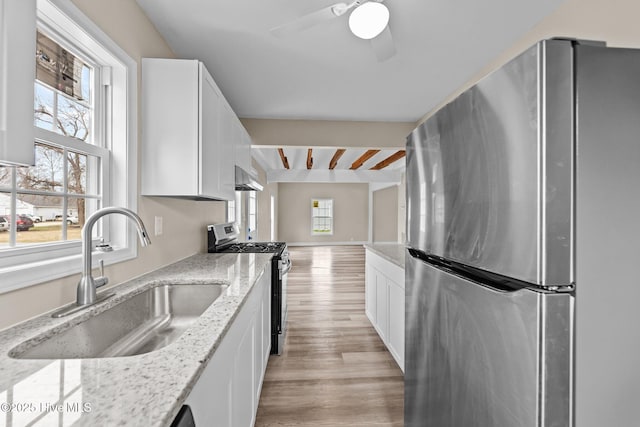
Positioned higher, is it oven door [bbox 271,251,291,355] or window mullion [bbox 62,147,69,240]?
window mullion [bbox 62,147,69,240]

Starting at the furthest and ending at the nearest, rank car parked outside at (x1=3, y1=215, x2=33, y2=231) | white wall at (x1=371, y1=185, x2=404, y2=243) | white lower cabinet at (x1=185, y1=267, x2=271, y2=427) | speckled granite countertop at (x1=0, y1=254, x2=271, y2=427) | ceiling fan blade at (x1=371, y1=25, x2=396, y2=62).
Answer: white wall at (x1=371, y1=185, x2=404, y2=243), ceiling fan blade at (x1=371, y1=25, x2=396, y2=62), car parked outside at (x1=3, y1=215, x2=33, y2=231), white lower cabinet at (x1=185, y1=267, x2=271, y2=427), speckled granite countertop at (x1=0, y1=254, x2=271, y2=427)

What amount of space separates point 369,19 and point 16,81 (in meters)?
1.43

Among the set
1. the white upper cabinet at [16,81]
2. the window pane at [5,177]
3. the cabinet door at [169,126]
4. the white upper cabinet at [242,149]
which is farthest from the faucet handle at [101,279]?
the white upper cabinet at [242,149]

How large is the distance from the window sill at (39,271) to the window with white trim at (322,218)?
1012cm

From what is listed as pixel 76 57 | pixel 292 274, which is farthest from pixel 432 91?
pixel 292 274

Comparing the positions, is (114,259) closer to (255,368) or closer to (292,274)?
(255,368)

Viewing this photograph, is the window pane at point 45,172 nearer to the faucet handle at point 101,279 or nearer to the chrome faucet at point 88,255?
the chrome faucet at point 88,255

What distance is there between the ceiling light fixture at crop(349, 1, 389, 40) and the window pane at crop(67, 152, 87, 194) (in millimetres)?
1484

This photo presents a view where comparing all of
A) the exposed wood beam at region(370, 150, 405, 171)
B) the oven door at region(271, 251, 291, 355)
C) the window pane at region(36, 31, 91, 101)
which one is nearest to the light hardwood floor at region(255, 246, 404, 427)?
the oven door at region(271, 251, 291, 355)

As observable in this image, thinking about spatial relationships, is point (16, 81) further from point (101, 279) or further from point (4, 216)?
point (101, 279)

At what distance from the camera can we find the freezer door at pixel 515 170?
2.34 feet

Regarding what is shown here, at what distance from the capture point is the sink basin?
102 cm

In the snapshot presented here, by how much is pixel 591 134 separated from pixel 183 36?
2315mm

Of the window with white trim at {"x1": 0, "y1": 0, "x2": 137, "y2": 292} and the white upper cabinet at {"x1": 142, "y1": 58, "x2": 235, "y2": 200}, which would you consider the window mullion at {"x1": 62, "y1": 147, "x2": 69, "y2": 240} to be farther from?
the white upper cabinet at {"x1": 142, "y1": 58, "x2": 235, "y2": 200}
